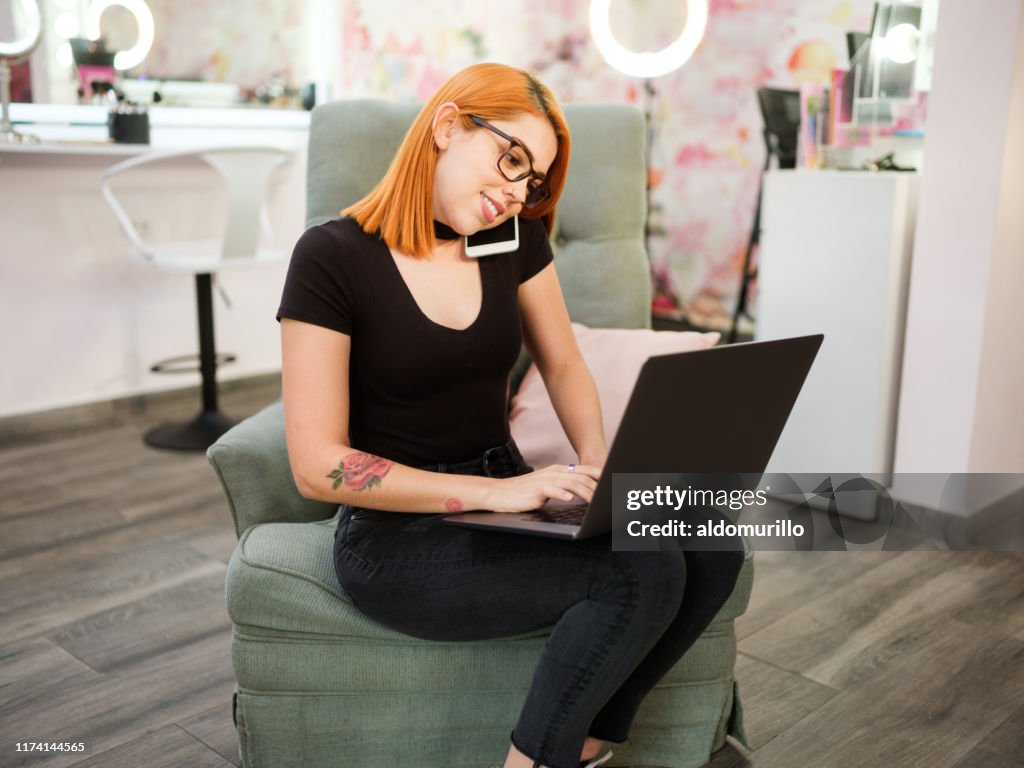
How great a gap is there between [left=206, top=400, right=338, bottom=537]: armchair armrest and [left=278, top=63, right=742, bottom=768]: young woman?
203 millimetres

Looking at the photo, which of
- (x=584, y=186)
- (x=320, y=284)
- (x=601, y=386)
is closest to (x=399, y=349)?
(x=320, y=284)

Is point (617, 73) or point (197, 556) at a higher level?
point (617, 73)

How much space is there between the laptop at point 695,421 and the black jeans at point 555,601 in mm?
49

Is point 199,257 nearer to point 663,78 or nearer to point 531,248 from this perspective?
point 531,248

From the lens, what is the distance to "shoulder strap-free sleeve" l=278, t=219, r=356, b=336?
1.28 metres

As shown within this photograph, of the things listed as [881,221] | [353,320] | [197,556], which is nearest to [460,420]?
[353,320]

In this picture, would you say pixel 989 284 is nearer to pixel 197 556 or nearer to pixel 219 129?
pixel 197 556

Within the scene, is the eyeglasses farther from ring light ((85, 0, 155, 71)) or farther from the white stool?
ring light ((85, 0, 155, 71))

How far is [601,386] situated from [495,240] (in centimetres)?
42

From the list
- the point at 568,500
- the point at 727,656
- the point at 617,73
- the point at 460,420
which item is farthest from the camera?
the point at 617,73

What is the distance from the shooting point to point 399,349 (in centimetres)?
135

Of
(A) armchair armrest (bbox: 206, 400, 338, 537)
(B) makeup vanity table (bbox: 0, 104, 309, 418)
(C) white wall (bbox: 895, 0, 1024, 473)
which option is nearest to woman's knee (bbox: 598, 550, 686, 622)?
(A) armchair armrest (bbox: 206, 400, 338, 537)

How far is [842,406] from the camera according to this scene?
102 inches

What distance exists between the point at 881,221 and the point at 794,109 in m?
0.89
